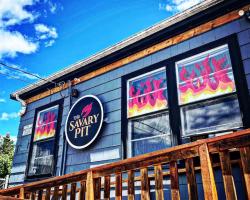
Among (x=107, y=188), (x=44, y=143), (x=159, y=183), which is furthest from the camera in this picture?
(x=44, y=143)

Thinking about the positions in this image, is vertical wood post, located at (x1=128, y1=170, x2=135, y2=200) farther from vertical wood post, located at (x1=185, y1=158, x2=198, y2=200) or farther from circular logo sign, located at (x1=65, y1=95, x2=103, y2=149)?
circular logo sign, located at (x1=65, y1=95, x2=103, y2=149)

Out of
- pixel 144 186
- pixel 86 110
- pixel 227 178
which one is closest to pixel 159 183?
pixel 144 186

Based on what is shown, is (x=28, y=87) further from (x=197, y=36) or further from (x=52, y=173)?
(x=197, y=36)

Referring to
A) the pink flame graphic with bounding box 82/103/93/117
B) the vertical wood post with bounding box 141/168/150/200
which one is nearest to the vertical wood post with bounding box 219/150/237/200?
the vertical wood post with bounding box 141/168/150/200

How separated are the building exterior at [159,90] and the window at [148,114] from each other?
2 cm

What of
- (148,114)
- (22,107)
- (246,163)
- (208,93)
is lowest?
(246,163)

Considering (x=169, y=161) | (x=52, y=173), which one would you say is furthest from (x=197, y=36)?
(x=52, y=173)

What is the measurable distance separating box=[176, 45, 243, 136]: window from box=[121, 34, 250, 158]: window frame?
0.07 metres

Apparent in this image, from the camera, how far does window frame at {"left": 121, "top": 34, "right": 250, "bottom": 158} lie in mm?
3344

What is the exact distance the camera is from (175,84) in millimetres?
4172

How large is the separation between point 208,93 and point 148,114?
1193 mm

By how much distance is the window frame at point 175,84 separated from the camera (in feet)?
11.0

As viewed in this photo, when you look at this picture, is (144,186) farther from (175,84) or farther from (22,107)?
(22,107)

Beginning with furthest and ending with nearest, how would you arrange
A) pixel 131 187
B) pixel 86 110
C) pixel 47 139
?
pixel 47 139 → pixel 86 110 → pixel 131 187
